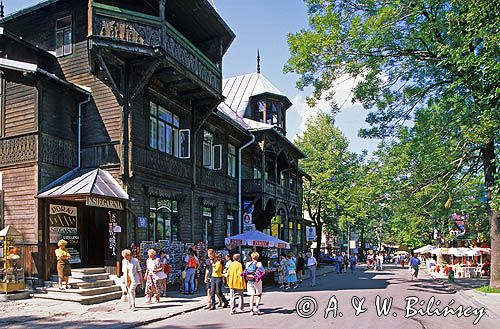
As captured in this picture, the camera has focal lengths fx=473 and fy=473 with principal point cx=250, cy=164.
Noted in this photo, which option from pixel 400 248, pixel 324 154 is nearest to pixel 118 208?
pixel 324 154

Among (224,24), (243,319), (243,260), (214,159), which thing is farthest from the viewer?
(243,260)

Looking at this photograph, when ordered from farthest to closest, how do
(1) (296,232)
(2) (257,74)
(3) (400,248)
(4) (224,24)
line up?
(3) (400,248) → (1) (296,232) → (2) (257,74) → (4) (224,24)

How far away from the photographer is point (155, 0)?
18.7 metres

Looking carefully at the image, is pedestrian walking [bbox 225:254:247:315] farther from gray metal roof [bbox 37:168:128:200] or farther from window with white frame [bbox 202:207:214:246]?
window with white frame [bbox 202:207:214:246]

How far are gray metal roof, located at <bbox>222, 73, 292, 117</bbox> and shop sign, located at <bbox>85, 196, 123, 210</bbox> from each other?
15.8 meters

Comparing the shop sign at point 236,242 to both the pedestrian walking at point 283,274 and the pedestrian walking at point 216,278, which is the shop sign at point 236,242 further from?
the pedestrian walking at point 216,278

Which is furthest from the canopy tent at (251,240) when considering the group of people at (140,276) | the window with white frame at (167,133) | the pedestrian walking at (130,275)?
the pedestrian walking at (130,275)

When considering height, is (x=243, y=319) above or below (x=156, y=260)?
below

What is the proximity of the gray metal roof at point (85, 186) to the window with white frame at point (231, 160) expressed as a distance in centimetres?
1031

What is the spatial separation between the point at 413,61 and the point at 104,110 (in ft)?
40.9

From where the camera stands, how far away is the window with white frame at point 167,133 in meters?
19.4

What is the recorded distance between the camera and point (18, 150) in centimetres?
1664

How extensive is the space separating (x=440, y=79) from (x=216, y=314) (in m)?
13.5

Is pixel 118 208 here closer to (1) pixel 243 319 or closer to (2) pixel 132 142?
(2) pixel 132 142
